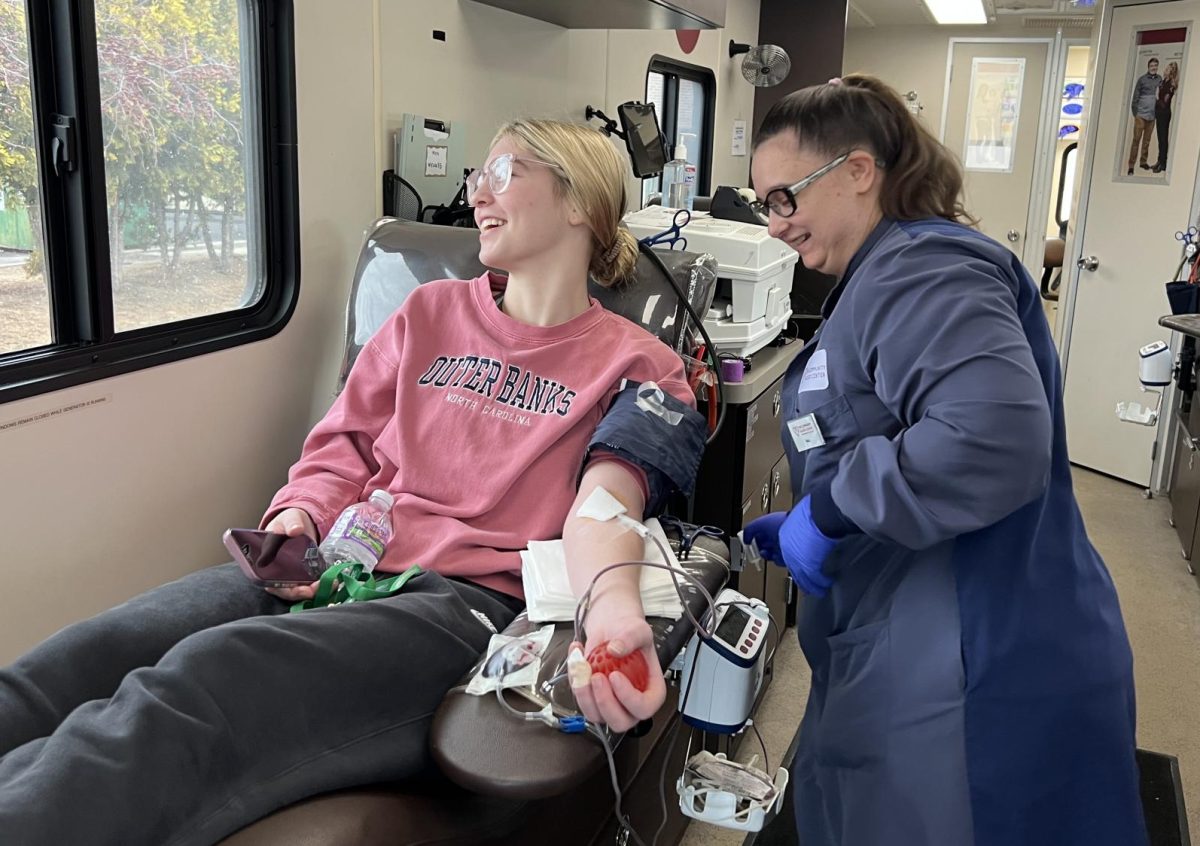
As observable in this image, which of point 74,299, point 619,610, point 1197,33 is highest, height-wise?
point 1197,33

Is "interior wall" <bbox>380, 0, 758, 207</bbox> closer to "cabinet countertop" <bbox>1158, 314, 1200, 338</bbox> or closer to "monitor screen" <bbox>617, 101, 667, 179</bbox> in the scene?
"monitor screen" <bbox>617, 101, 667, 179</bbox>

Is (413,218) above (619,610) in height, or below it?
above

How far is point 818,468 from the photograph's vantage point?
4.22ft

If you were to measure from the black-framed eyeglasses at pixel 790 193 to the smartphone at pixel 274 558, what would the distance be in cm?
81

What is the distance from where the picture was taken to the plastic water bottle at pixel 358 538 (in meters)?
1.47

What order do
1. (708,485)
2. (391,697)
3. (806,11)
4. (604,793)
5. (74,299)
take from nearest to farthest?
(391,697), (604,793), (74,299), (708,485), (806,11)

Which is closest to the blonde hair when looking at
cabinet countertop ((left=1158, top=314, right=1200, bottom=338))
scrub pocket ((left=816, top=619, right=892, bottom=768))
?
scrub pocket ((left=816, top=619, right=892, bottom=768))

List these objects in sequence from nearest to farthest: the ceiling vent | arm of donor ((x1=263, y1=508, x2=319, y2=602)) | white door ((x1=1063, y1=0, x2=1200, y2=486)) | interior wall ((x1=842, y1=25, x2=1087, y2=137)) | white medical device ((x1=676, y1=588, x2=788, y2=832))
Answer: white medical device ((x1=676, y1=588, x2=788, y2=832)), arm of donor ((x1=263, y1=508, x2=319, y2=602)), white door ((x1=1063, y1=0, x2=1200, y2=486)), the ceiling vent, interior wall ((x1=842, y1=25, x2=1087, y2=137))

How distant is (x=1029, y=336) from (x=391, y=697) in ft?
2.84

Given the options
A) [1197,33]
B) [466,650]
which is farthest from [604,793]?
[1197,33]

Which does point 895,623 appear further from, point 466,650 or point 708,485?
point 708,485

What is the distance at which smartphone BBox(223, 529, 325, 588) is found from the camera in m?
1.41

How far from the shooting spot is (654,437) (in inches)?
58.9

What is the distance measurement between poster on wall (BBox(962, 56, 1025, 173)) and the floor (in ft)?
10.9
